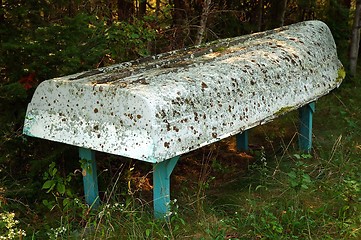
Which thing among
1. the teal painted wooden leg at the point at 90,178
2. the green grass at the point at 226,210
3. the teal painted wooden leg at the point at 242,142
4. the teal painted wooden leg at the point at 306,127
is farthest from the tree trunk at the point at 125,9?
the teal painted wooden leg at the point at 90,178

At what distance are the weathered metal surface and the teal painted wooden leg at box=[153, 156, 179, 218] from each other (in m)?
0.28

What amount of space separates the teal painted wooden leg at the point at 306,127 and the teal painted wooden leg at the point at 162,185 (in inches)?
105

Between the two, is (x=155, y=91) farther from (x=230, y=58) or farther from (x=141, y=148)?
(x=230, y=58)

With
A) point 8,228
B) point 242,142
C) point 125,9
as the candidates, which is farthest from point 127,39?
point 8,228

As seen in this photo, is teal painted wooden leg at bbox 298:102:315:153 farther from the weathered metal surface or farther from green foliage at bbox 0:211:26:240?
green foliage at bbox 0:211:26:240

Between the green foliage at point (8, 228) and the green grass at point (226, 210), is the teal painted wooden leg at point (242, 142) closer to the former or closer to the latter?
the green grass at point (226, 210)

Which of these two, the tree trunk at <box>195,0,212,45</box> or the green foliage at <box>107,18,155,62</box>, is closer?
the green foliage at <box>107,18,155,62</box>

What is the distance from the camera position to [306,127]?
5.62m

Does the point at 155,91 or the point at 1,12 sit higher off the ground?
the point at 1,12

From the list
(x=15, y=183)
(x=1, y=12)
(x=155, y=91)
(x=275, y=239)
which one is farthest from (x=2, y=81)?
(x=275, y=239)

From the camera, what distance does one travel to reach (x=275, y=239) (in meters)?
3.29

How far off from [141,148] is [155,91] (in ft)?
1.61

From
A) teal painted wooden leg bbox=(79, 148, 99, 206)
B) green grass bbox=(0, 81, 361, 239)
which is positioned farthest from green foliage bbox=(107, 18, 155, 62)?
teal painted wooden leg bbox=(79, 148, 99, 206)

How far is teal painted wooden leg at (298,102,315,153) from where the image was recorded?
5.59m
